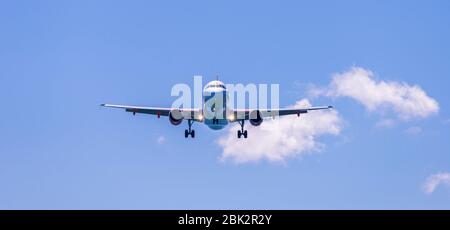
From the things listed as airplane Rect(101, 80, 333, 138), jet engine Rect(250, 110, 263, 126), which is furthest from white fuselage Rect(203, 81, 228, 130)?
jet engine Rect(250, 110, 263, 126)

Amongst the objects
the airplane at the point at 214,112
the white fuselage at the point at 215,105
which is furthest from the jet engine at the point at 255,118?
the white fuselage at the point at 215,105

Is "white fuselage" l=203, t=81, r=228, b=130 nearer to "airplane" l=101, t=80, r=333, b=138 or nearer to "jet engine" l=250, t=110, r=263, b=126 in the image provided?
"airplane" l=101, t=80, r=333, b=138

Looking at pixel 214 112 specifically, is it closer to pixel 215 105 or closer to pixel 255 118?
pixel 215 105

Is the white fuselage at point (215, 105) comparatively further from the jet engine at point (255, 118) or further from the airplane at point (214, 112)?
the jet engine at point (255, 118)

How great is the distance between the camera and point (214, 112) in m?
109

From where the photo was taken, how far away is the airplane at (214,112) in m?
109

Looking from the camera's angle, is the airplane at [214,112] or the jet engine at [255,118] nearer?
the airplane at [214,112]

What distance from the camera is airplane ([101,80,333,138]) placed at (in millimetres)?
109062

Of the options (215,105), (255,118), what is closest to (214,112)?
(215,105)
